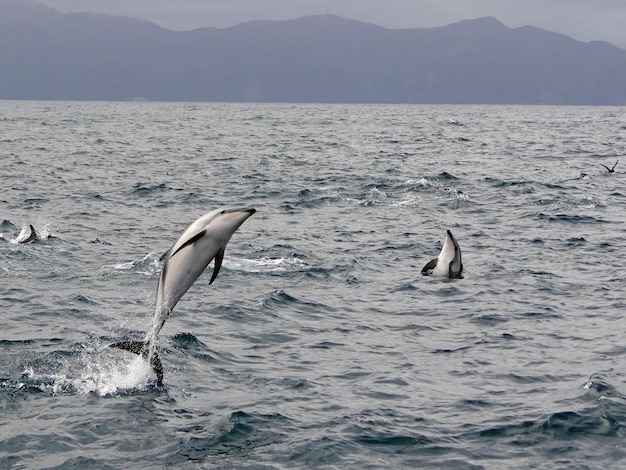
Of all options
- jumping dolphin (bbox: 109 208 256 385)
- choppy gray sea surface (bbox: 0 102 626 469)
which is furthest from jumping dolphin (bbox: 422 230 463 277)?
jumping dolphin (bbox: 109 208 256 385)

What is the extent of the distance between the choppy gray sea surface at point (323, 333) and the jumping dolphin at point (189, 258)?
4.46 feet

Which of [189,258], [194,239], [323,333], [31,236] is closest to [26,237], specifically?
[31,236]

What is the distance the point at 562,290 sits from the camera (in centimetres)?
2011

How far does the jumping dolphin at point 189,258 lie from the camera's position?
1139 cm

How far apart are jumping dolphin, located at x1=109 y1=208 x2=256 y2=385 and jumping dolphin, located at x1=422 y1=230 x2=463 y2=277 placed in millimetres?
10561

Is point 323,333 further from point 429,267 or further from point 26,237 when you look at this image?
point 26,237

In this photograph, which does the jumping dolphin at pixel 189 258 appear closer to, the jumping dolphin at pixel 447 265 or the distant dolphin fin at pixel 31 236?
the jumping dolphin at pixel 447 265

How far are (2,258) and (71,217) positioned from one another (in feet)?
23.6

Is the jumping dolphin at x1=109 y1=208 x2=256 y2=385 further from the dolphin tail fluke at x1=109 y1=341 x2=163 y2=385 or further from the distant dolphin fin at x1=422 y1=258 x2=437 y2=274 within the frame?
the distant dolphin fin at x1=422 y1=258 x2=437 y2=274

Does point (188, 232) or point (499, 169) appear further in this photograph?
point (499, 169)

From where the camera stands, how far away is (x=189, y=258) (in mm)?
11555

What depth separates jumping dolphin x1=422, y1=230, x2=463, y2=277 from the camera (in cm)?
2133

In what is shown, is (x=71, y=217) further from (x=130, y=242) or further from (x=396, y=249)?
(x=396, y=249)

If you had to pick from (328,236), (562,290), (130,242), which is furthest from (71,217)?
(562,290)
